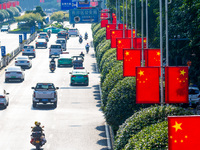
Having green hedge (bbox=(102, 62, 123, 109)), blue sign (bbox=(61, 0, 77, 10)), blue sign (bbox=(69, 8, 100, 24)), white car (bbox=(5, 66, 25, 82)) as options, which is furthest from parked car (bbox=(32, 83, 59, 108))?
blue sign (bbox=(61, 0, 77, 10))

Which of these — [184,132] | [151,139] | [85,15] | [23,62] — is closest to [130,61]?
[151,139]

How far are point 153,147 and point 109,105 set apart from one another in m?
11.3

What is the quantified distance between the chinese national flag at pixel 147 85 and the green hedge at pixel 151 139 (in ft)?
13.2

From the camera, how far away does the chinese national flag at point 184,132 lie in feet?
44.8

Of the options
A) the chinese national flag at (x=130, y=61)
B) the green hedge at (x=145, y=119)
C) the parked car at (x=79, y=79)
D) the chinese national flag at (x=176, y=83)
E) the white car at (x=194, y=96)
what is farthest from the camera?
the parked car at (x=79, y=79)

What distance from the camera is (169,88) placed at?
71.2 feet

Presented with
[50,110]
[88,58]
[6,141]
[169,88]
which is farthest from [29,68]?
[169,88]

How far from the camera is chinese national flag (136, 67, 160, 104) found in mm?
22016

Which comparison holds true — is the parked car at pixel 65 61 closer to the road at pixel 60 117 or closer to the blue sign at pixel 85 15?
the road at pixel 60 117

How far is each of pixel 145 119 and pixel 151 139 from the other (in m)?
3.00

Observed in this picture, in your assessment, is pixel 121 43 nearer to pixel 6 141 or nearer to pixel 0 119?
A: pixel 0 119

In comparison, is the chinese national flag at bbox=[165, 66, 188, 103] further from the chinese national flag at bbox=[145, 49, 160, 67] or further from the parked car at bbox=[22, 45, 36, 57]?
the parked car at bbox=[22, 45, 36, 57]

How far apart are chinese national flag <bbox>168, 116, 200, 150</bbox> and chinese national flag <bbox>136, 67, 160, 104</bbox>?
26.6 feet

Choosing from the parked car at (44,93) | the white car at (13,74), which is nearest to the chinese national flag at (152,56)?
the parked car at (44,93)
